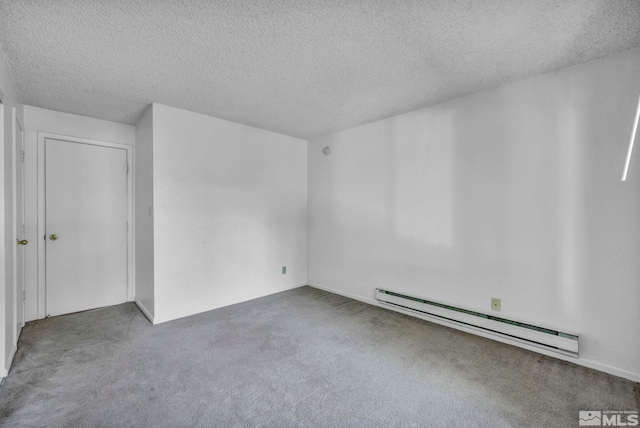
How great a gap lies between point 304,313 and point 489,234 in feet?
7.11

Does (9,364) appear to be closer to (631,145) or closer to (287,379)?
(287,379)

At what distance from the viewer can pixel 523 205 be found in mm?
2469

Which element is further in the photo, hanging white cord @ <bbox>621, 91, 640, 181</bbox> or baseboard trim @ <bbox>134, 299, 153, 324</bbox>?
baseboard trim @ <bbox>134, 299, 153, 324</bbox>

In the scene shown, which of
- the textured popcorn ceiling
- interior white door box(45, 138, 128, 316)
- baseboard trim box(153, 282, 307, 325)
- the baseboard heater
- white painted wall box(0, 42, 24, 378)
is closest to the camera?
the textured popcorn ceiling

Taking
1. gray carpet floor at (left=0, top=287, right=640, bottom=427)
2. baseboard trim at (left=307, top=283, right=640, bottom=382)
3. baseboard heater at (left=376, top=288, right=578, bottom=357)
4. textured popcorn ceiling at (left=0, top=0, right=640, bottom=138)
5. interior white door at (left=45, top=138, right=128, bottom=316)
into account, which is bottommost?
gray carpet floor at (left=0, top=287, right=640, bottom=427)

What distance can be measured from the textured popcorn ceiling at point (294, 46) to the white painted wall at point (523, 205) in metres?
0.31

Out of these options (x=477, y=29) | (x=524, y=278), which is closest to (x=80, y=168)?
(x=477, y=29)

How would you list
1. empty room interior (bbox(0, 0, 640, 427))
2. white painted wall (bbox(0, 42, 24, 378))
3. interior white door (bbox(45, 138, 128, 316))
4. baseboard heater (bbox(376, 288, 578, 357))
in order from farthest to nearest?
1. interior white door (bbox(45, 138, 128, 316))
2. baseboard heater (bbox(376, 288, 578, 357))
3. white painted wall (bbox(0, 42, 24, 378))
4. empty room interior (bbox(0, 0, 640, 427))

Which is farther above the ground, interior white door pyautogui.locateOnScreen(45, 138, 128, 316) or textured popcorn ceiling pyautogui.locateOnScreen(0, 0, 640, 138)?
textured popcorn ceiling pyautogui.locateOnScreen(0, 0, 640, 138)

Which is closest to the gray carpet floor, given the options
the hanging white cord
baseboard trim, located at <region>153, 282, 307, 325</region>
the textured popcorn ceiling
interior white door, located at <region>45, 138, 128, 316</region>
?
baseboard trim, located at <region>153, 282, 307, 325</region>

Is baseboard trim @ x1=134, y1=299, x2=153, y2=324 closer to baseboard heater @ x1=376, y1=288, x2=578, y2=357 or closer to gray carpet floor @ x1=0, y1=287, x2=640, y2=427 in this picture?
gray carpet floor @ x1=0, y1=287, x2=640, y2=427

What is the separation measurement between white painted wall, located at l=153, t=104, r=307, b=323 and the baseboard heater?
1758 mm

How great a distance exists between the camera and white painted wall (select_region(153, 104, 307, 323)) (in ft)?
10.2

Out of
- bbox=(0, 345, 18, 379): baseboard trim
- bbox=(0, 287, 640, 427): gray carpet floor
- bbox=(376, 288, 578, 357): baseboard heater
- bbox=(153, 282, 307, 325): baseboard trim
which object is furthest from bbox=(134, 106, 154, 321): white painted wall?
bbox=(376, 288, 578, 357): baseboard heater
